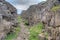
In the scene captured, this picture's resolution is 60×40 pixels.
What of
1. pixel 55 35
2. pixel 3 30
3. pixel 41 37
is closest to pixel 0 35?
pixel 3 30

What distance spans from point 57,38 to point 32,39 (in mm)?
16116

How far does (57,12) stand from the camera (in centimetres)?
2611

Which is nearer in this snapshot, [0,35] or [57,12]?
[57,12]

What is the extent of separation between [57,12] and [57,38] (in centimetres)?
390

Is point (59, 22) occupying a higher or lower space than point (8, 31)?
higher

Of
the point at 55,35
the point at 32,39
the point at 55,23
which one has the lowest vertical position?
the point at 32,39

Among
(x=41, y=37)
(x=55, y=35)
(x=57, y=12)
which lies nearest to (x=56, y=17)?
(x=57, y=12)

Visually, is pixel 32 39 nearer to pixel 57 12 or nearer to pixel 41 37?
pixel 41 37

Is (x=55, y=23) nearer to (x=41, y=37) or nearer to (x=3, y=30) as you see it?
(x=41, y=37)

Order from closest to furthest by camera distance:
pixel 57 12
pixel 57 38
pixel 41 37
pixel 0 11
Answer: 1. pixel 57 38
2. pixel 57 12
3. pixel 41 37
4. pixel 0 11

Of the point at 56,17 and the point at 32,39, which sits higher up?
the point at 56,17

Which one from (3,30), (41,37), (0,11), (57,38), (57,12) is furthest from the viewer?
(0,11)

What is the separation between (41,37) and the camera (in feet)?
107

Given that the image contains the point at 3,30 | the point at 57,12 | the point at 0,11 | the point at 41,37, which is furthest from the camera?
the point at 0,11
